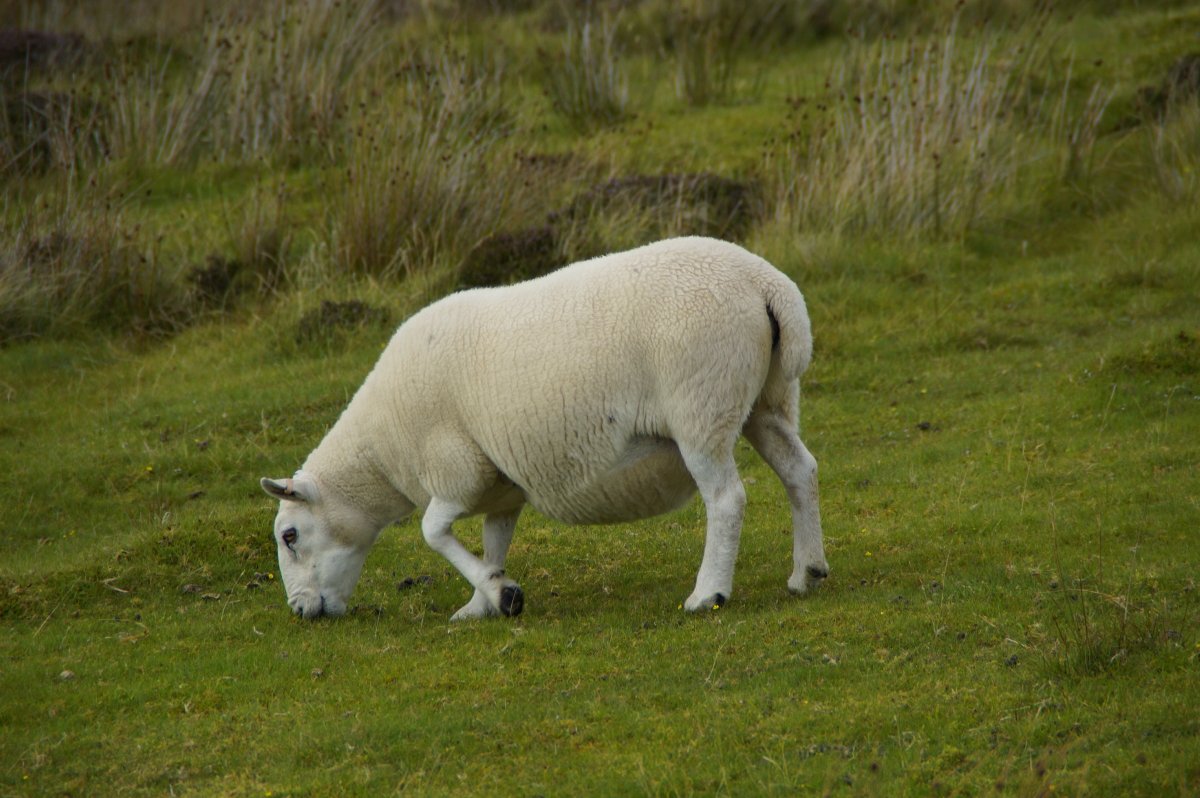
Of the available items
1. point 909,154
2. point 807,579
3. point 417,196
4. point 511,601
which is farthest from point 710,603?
point 909,154

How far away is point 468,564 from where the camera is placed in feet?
22.1

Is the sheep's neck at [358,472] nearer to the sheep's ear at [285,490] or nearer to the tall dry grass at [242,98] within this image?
the sheep's ear at [285,490]

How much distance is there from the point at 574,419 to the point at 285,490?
1.66 metres

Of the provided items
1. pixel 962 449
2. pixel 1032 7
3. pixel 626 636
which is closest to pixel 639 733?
pixel 626 636

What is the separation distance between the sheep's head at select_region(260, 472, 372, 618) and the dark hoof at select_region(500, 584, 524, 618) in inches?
37.2

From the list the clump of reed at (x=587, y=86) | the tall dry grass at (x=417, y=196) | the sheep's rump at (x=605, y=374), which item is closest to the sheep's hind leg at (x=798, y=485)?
the sheep's rump at (x=605, y=374)

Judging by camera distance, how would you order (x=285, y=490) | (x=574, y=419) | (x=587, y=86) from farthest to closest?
(x=587, y=86), (x=285, y=490), (x=574, y=419)

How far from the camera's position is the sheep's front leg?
22.0 feet

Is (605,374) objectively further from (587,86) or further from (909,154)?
(587,86)

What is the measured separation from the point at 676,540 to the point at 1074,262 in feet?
21.7

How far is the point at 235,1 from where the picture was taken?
741 inches

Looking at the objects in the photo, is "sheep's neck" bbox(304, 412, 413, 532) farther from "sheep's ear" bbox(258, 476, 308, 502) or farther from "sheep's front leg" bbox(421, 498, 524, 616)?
"sheep's front leg" bbox(421, 498, 524, 616)

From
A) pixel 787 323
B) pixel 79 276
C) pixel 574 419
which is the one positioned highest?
pixel 787 323

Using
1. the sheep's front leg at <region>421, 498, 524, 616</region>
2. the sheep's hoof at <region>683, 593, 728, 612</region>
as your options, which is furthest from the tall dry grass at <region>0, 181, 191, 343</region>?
the sheep's hoof at <region>683, 593, 728, 612</region>
